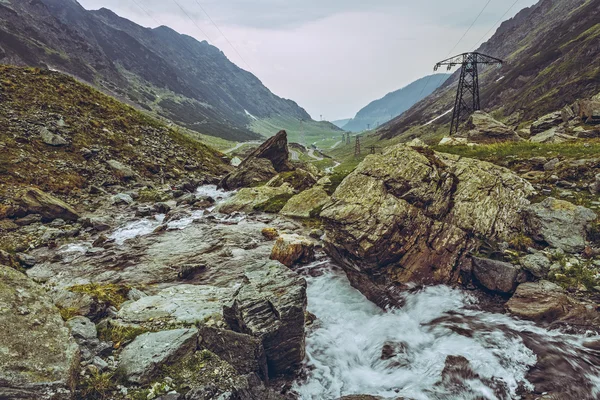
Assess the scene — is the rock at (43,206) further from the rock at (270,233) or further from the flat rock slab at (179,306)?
the flat rock slab at (179,306)

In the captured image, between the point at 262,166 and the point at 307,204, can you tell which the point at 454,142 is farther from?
the point at 262,166

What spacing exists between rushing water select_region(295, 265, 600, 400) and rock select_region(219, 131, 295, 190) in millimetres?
29105

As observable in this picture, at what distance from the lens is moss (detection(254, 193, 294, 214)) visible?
28.4 m

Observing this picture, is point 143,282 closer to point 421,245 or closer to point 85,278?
point 85,278

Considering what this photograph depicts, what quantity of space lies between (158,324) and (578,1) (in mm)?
280126

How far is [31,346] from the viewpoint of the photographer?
20.8 ft

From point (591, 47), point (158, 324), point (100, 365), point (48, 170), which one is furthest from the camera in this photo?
point (591, 47)

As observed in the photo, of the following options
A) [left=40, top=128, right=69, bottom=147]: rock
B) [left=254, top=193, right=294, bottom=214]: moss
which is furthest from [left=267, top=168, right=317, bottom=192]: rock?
[left=40, top=128, right=69, bottom=147]: rock

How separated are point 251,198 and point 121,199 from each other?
1278 centimetres

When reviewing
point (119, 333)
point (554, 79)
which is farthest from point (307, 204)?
point (554, 79)

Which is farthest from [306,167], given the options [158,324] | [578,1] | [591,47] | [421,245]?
[578,1]

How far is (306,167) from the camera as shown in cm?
5228

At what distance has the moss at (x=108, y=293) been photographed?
1053 centimetres

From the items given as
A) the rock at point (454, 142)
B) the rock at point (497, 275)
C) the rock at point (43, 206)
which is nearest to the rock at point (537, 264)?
the rock at point (497, 275)
